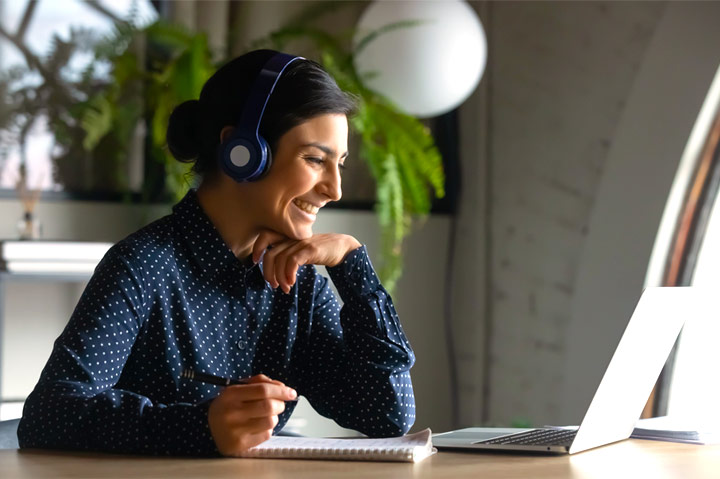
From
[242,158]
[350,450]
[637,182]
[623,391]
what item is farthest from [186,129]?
[637,182]

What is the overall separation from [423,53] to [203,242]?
1.38 m

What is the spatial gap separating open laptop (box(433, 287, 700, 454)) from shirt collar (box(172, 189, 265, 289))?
43 cm

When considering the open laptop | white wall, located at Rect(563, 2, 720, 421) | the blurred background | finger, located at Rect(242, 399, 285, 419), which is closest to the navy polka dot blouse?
finger, located at Rect(242, 399, 285, 419)

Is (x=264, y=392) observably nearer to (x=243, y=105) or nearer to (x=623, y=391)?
(x=623, y=391)

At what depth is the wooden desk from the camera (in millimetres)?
990

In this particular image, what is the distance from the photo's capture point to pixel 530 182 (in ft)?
10.3

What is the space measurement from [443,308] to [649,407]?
864 mm

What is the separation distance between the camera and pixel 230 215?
5.05ft

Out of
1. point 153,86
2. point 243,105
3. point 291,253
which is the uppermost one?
point 153,86

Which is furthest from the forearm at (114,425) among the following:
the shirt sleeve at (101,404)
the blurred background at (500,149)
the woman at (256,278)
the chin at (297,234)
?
Answer: the blurred background at (500,149)

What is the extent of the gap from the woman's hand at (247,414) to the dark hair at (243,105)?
505 millimetres

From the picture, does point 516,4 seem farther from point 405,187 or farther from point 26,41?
point 26,41

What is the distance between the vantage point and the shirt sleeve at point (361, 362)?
4.82ft

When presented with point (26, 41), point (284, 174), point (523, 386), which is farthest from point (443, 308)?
point (284, 174)
